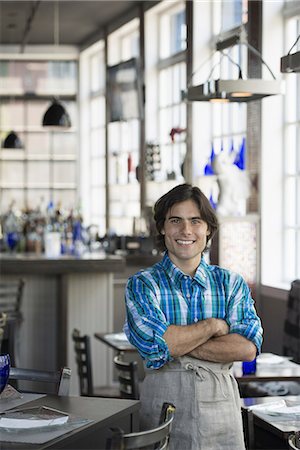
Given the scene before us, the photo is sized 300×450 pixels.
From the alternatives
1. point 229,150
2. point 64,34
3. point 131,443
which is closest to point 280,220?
point 229,150

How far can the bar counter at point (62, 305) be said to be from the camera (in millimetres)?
7664

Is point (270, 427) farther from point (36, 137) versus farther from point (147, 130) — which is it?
point (36, 137)

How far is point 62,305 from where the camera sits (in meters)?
7.77

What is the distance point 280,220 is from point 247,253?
40 centimetres

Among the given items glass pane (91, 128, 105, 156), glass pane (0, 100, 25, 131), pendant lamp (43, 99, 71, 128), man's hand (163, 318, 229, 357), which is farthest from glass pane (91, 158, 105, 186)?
man's hand (163, 318, 229, 357)

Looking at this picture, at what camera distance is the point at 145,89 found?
11.9 m

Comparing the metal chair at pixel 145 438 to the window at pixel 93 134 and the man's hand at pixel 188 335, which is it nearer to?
the man's hand at pixel 188 335

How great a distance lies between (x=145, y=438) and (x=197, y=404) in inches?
27.7

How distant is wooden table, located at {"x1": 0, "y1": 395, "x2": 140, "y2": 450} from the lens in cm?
274

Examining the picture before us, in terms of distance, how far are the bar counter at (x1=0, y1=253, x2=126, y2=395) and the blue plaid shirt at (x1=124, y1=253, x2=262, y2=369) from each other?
13.8ft

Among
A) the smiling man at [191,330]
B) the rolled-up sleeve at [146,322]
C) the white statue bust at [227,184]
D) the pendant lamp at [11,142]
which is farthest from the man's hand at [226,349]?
the pendant lamp at [11,142]

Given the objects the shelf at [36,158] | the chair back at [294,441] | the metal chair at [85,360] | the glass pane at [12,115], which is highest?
the glass pane at [12,115]

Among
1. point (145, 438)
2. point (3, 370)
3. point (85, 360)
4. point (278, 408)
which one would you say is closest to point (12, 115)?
point (85, 360)

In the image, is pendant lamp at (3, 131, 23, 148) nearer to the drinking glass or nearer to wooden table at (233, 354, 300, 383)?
wooden table at (233, 354, 300, 383)
